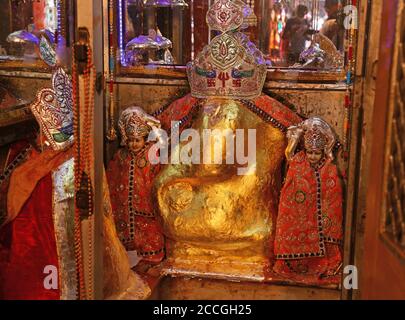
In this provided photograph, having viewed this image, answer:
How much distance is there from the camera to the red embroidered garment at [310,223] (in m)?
3.03

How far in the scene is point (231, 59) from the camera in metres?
3.17

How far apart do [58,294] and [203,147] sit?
1.01 m

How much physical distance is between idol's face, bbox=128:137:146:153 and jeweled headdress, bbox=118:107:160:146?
0.02m

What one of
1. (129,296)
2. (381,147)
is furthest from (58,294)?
(381,147)

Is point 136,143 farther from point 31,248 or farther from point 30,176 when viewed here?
point 31,248

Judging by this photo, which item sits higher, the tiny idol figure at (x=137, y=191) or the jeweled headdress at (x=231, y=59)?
the jeweled headdress at (x=231, y=59)

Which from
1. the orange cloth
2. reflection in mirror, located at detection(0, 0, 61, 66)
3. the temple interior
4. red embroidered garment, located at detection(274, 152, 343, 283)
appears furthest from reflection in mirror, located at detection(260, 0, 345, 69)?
the orange cloth

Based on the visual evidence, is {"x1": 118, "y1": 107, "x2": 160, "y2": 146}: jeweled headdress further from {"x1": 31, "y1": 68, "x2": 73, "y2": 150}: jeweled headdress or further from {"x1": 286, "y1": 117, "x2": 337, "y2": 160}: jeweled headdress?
{"x1": 286, "y1": 117, "x2": 337, "y2": 160}: jeweled headdress

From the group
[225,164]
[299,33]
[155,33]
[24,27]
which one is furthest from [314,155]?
[24,27]

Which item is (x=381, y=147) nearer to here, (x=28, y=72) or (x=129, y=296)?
(x=129, y=296)

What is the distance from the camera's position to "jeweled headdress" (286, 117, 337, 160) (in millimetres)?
3033

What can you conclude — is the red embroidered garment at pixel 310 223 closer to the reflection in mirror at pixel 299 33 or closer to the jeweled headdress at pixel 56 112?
the reflection in mirror at pixel 299 33

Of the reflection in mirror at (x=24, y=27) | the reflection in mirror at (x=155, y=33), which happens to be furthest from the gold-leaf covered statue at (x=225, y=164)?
the reflection in mirror at (x=24, y=27)

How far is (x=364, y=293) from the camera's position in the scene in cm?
177
